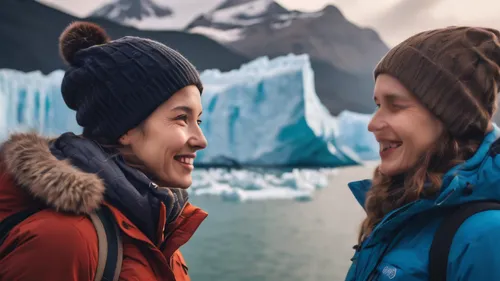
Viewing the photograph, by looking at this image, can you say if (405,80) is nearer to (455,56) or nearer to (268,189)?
(455,56)

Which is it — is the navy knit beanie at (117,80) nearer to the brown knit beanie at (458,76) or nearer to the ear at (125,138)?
the ear at (125,138)

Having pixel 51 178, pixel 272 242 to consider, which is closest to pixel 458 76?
pixel 51 178

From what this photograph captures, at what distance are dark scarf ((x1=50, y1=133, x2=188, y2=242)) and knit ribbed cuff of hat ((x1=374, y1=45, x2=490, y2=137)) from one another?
53 centimetres

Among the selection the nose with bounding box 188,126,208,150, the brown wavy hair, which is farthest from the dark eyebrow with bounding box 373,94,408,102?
the nose with bounding box 188,126,208,150

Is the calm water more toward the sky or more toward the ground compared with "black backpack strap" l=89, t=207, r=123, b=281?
more toward the ground

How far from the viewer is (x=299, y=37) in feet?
68.5

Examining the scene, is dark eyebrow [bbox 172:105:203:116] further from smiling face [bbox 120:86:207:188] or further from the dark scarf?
the dark scarf

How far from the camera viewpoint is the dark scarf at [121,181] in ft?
2.51

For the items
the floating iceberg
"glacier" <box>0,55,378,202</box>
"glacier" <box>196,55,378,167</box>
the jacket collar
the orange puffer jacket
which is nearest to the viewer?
the orange puffer jacket

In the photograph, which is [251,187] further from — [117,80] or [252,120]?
[117,80]

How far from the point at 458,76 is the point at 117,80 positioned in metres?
0.65

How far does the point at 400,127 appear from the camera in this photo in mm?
890

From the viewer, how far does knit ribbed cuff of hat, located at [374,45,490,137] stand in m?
0.84

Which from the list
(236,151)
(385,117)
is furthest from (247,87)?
(385,117)
